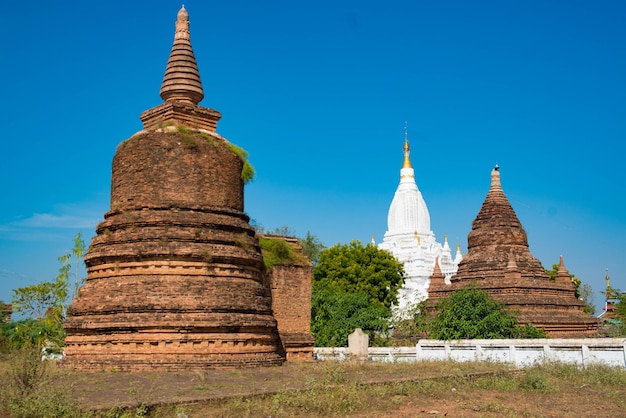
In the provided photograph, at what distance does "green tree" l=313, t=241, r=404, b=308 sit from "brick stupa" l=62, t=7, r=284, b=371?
23.1 metres

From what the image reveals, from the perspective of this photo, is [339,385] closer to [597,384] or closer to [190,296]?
[190,296]

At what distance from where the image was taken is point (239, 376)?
16.2m

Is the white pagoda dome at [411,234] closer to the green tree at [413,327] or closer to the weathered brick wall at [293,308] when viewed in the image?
the green tree at [413,327]

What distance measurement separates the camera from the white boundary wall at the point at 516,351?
2056 cm

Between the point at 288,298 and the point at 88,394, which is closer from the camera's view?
the point at 88,394

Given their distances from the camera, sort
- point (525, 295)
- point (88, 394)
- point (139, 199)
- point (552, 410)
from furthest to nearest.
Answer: point (525, 295) < point (139, 199) < point (552, 410) < point (88, 394)

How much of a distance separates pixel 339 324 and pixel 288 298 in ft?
33.9

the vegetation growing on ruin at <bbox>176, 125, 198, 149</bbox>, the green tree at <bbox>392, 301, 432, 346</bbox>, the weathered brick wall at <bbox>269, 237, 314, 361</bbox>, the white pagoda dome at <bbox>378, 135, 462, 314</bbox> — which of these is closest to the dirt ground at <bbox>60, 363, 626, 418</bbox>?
the weathered brick wall at <bbox>269, 237, 314, 361</bbox>

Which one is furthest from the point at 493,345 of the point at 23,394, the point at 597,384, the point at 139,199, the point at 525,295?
the point at 23,394

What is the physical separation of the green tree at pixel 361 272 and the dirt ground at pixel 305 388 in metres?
25.9

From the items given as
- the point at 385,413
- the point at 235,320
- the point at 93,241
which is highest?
the point at 93,241

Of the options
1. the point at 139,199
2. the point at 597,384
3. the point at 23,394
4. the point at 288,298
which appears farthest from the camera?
the point at 288,298

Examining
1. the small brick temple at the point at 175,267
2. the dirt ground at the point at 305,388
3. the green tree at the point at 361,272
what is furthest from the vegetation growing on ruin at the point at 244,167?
the green tree at the point at 361,272

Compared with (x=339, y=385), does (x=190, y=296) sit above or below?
above
